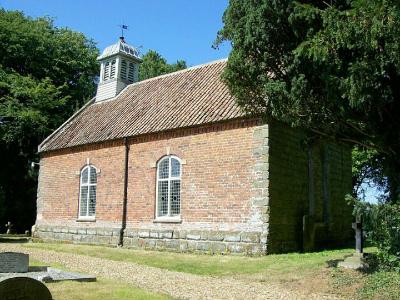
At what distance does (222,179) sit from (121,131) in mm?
6546

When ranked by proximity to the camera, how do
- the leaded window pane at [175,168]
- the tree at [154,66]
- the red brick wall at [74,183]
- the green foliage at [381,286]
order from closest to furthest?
the green foliage at [381,286] < the leaded window pane at [175,168] < the red brick wall at [74,183] < the tree at [154,66]

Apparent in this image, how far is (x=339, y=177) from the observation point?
19.9m

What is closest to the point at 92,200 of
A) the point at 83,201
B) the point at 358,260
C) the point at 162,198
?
the point at 83,201

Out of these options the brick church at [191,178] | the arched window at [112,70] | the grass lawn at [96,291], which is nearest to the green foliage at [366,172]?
the brick church at [191,178]

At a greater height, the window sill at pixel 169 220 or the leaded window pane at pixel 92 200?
the leaded window pane at pixel 92 200

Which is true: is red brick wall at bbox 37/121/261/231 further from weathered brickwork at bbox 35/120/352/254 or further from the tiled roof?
the tiled roof

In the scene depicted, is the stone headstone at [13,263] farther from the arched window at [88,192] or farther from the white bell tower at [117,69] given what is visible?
the white bell tower at [117,69]

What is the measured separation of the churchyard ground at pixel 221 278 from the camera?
919 cm

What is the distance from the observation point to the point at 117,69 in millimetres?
27125

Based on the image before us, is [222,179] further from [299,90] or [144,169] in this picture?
[299,90]

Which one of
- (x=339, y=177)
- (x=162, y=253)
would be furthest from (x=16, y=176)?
(x=339, y=177)

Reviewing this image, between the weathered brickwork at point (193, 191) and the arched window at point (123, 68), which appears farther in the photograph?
the arched window at point (123, 68)

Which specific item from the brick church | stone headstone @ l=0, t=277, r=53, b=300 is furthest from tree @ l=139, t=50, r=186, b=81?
stone headstone @ l=0, t=277, r=53, b=300

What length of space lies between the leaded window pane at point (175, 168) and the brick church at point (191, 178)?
40 millimetres
